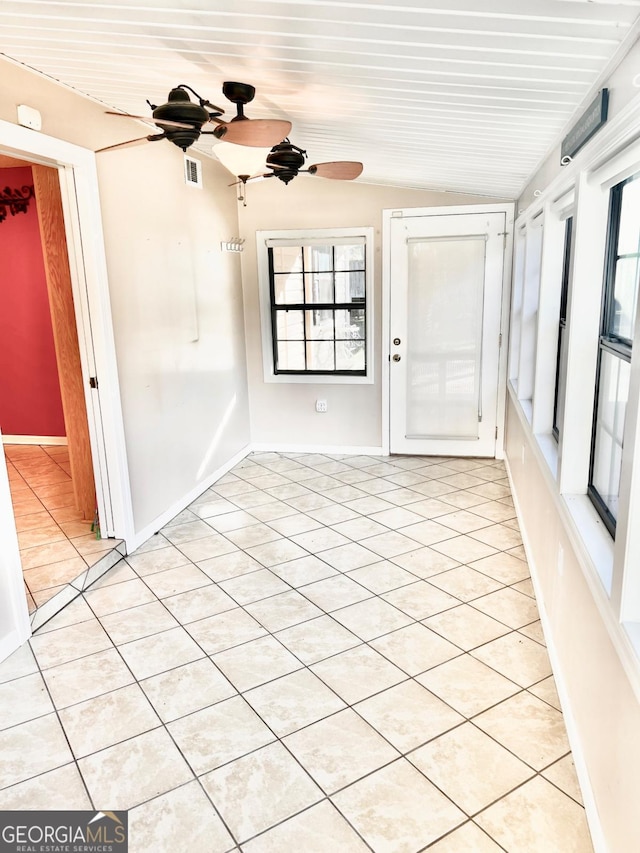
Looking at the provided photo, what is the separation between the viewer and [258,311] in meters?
5.48

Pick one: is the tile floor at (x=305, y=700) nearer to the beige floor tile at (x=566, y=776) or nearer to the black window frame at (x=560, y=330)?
the beige floor tile at (x=566, y=776)

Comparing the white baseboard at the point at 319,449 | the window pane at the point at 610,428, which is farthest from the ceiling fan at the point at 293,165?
the white baseboard at the point at 319,449

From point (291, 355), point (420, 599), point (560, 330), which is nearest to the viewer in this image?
point (420, 599)

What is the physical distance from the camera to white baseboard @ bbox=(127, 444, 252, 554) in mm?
3740

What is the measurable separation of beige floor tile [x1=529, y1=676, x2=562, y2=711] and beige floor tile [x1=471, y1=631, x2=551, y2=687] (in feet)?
0.08

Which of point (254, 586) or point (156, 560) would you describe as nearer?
point (254, 586)

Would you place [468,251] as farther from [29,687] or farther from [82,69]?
[29,687]

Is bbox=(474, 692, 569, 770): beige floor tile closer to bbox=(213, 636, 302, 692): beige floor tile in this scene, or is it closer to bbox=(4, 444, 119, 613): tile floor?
bbox=(213, 636, 302, 692): beige floor tile

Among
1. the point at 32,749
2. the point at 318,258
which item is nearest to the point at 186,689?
the point at 32,749

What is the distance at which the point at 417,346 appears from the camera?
5277 millimetres

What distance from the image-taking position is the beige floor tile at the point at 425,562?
3.34 metres

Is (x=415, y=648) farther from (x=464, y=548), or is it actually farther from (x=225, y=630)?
(x=464, y=548)

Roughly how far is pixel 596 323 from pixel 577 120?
31.0 inches

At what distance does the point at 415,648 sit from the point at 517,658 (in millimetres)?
425
